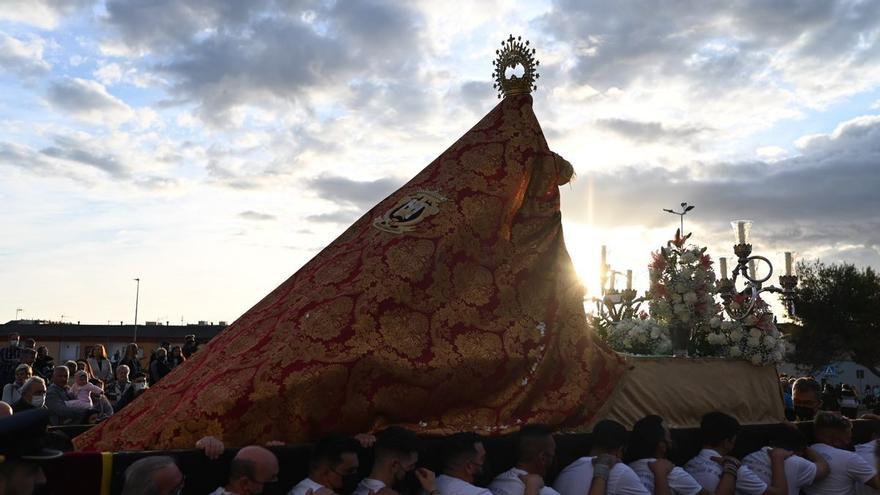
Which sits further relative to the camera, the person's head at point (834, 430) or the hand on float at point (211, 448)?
the person's head at point (834, 430)

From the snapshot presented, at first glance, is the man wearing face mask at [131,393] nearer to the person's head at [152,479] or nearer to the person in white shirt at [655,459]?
the person's head at [152,479]

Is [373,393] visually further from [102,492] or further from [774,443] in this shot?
[774,443]

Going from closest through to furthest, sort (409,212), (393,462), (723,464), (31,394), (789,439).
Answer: (393,462) < (723,464) < (789,439) < (409,212) < (31,394)

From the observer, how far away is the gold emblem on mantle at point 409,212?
6.13m

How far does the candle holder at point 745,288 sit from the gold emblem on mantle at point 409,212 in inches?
129

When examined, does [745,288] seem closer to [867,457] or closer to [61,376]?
[867,457]

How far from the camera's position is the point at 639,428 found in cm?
514

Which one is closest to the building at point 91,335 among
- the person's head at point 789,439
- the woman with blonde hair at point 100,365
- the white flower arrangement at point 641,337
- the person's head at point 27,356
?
the woman with blonde hair at point 100,365

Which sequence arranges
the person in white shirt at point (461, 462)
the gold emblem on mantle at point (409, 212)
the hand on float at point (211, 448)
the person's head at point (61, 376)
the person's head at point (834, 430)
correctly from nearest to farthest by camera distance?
the hand on float at point (211, 448) → the person in white shirt at point (461, 462) → the person's head at point (834, 430) → the gold emblem on mantle at point (409, 212) → the person's head at point (61, 376)

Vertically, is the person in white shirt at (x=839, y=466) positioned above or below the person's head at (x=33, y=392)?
below

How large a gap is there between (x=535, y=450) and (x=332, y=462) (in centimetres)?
125

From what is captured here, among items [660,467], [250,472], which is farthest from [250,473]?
[660,467]

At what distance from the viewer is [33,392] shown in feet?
Result: 22.9

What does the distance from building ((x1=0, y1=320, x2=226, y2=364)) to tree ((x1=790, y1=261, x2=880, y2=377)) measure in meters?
29.1
